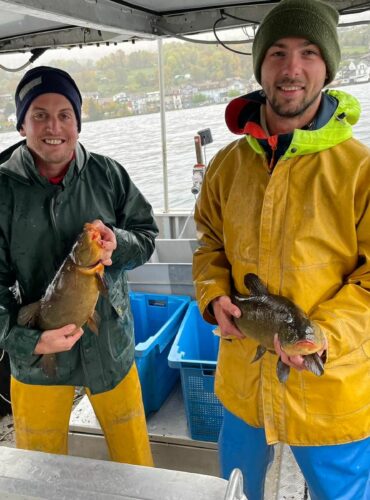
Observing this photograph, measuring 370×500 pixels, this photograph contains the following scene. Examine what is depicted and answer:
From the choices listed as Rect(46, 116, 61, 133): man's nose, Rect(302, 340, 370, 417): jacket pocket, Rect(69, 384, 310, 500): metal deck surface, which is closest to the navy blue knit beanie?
Rect(46, 116, 61, 133): man's nose

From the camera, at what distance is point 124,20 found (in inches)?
111

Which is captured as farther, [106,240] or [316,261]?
[106,240]

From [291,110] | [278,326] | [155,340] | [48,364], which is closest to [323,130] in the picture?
[291,110]

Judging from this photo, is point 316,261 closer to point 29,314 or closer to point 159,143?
point 29,314

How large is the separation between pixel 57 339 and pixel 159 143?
7.36 meters

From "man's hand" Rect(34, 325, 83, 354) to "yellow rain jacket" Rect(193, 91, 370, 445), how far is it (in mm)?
807

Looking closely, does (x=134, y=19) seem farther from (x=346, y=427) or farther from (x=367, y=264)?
(x=346, y=427)

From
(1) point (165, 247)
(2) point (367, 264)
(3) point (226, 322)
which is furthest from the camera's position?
(1) point (165, 247)

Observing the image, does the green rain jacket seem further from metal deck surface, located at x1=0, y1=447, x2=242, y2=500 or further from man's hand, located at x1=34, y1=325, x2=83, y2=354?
metal deck surface, located at x1=0, y1=447, x2=242, y2=500

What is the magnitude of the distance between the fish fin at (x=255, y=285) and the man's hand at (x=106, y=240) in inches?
24.4

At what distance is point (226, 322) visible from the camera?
1990 mm

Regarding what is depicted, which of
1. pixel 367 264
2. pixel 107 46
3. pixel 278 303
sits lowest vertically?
pixel 278 303

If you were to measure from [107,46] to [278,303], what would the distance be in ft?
9.28

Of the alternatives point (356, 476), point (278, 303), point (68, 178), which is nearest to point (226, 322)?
point (278, 303)
